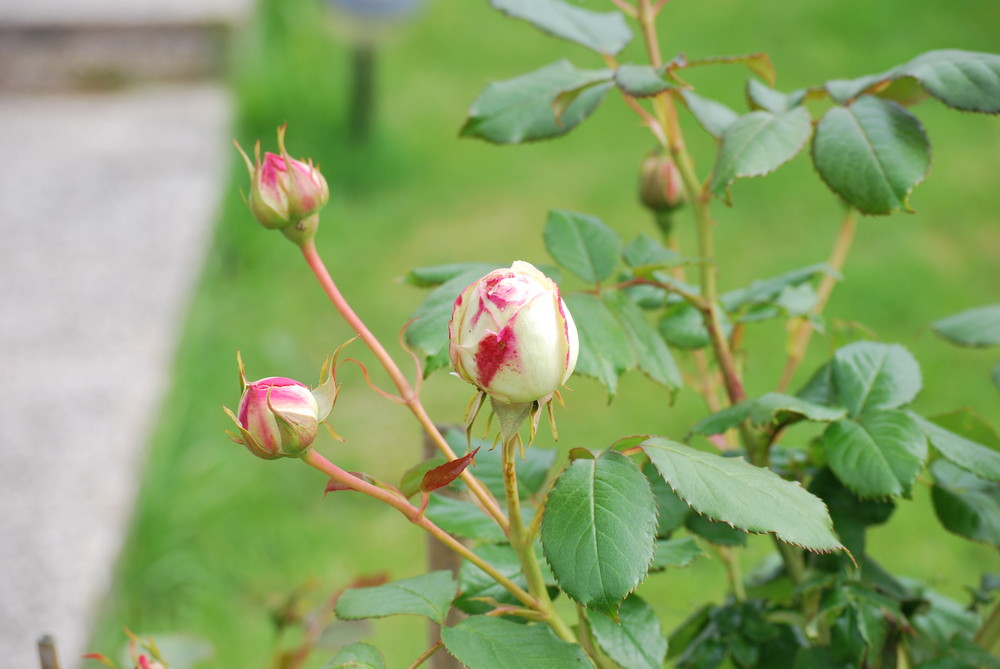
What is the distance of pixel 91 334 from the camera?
1.82 meters

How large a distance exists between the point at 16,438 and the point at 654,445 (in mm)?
1402

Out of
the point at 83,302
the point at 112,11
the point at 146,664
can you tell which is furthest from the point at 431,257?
the point at 146,664

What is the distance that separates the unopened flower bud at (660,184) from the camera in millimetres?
673

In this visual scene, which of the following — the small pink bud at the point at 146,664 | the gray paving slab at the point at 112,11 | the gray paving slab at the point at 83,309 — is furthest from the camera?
the gray paving slab at the point at 112,11

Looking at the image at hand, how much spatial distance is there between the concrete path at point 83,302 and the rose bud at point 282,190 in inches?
35.2

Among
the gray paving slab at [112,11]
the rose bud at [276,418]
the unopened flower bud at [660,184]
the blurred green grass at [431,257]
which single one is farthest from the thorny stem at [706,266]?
the gray paving slab at [112,11]

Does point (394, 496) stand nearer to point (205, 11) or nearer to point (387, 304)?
point (387, 304)

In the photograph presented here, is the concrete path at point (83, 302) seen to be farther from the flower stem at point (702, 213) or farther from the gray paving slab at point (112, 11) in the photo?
the flower stem at point (702, 213)

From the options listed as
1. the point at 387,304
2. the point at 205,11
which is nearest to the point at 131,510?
the point at 387,304

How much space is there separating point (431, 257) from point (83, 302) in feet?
A: 2.37

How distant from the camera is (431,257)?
231cm

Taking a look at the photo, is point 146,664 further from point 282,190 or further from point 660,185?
point 660,185

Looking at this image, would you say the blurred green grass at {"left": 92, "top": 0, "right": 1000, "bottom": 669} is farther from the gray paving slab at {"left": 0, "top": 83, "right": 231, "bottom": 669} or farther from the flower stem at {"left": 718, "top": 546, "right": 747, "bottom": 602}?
the flower stem at {"left": 718, "top": 546, "right": 747, "bottom": 602}

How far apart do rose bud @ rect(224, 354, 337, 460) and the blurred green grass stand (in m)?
0.32
